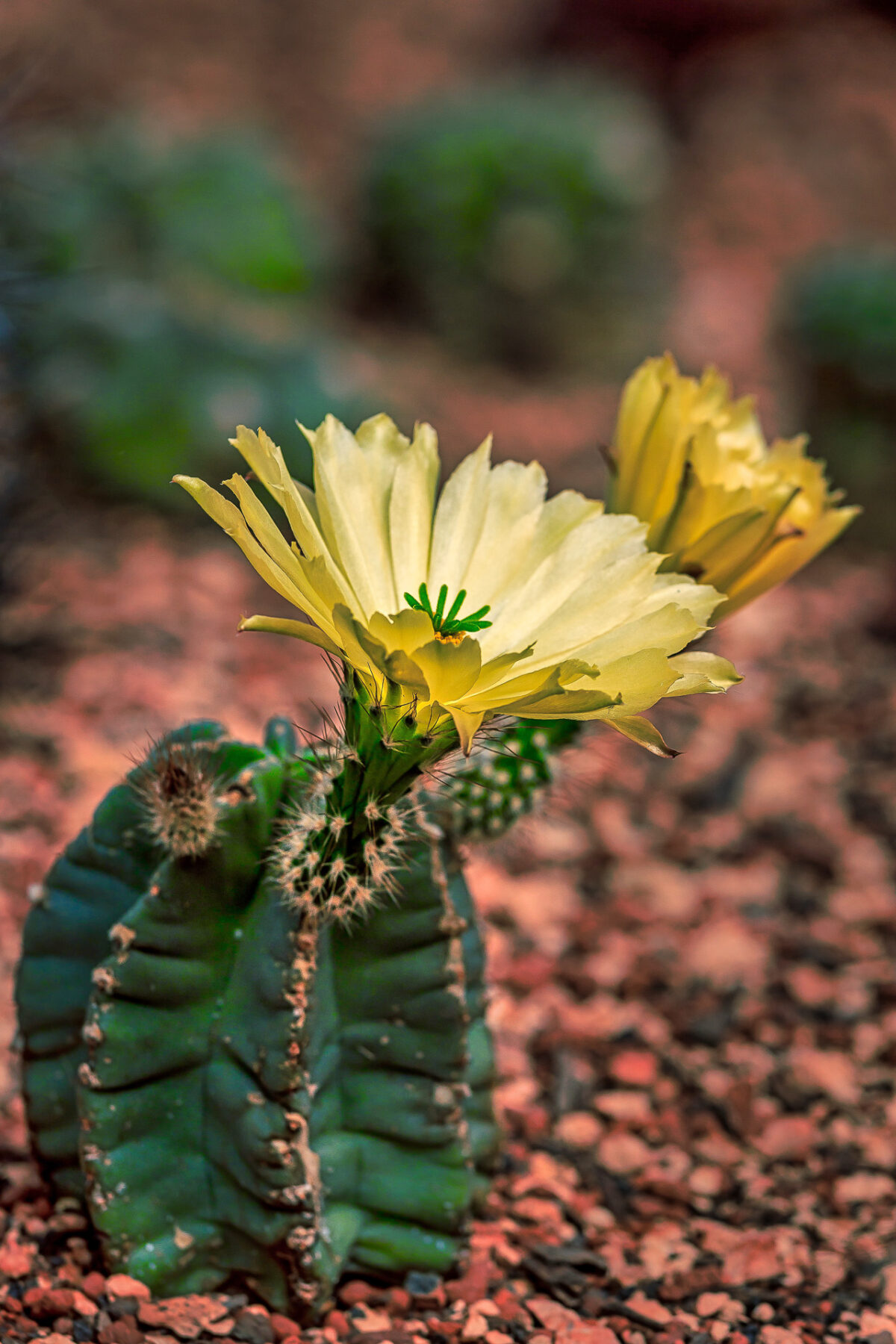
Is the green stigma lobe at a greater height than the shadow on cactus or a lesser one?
lesser

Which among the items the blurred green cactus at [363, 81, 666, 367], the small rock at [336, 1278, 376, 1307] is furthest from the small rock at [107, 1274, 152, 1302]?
the blurred green cactus at [363, 81, 666, 367]

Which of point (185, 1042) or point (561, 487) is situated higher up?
point (561, 487)

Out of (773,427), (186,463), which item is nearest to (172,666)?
(186,463)

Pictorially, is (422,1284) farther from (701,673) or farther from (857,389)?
(857,389)

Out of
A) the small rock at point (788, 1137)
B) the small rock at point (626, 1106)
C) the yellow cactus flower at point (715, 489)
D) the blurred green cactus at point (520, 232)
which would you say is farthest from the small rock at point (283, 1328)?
the blurred green cactus at point (520, 232)

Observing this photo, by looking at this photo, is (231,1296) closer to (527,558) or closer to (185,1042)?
Result: (185,1042)

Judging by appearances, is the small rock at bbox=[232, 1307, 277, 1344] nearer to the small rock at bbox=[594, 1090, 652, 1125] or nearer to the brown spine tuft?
the brown spine tuft
